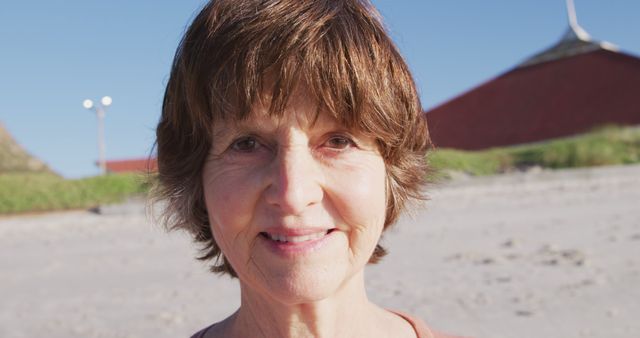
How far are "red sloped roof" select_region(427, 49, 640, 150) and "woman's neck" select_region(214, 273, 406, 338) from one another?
780 inches

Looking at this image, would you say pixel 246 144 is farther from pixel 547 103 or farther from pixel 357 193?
pixel 547 103

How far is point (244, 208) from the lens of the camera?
137cm

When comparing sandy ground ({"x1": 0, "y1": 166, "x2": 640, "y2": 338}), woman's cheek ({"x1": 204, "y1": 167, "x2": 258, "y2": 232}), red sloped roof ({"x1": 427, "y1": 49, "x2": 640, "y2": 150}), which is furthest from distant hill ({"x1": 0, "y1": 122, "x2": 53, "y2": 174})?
woman's cheek ({"x1": 204, "y1": 167, "x2": 258, "y2": 232})

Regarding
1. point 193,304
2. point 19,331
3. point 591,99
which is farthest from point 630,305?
point 591,99

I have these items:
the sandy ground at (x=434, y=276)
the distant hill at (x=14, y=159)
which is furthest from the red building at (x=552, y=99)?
the sandy ground at (x=434, y=276)

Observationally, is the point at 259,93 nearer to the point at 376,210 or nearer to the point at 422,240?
the point at 376,210

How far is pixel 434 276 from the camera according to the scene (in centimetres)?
540

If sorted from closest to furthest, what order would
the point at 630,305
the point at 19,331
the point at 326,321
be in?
the point at 326,321
the point at 630,305
the point at 19,331

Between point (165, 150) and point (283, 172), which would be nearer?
point (283, 172)

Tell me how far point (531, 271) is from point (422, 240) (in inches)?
75.3

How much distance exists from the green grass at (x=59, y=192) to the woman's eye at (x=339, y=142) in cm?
1093

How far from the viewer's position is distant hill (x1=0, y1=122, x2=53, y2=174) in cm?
1562

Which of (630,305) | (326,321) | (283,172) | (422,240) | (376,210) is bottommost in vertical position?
(422,240)

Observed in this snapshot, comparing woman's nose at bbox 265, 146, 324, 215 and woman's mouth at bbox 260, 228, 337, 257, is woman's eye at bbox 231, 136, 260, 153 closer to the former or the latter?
woman's nose at bbox 265, 146, 324, 215
